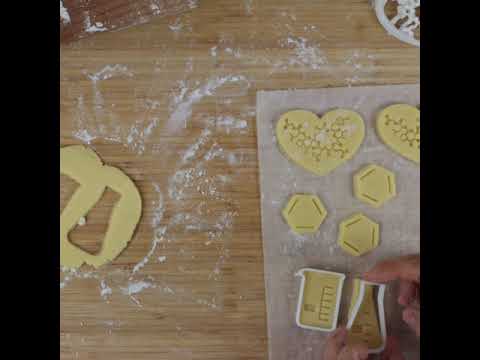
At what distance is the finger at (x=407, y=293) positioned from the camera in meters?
0.73

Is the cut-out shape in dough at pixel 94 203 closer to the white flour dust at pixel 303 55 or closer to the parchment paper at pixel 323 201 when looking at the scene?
the parchment paper at pixel 323 201

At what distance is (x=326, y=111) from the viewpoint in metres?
0.77

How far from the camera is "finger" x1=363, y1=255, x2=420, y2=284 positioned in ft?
2.28

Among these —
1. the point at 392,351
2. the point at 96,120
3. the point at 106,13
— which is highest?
the point at 106,13

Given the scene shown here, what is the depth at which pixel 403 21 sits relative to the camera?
29.7 inches

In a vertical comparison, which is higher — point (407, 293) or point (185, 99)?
point (185, 99)

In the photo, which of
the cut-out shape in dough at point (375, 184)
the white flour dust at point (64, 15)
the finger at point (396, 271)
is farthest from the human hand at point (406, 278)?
the white flour dust at point (64, 15)

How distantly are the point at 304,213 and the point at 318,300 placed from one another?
0.15 metres

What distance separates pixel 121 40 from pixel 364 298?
60 cm

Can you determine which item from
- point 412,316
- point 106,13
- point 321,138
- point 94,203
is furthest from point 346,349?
point 106,13

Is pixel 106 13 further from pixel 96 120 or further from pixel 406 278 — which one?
pixel 406 278

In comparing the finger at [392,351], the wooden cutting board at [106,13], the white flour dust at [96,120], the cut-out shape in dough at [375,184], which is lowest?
the finger at [392,351]

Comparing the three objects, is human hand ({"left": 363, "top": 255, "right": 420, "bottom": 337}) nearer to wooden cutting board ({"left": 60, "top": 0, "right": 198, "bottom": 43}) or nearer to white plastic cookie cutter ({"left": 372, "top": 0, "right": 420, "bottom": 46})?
white plastic cookie cutter ({"left": 372, "top": 0, "right": 420, "bottom": 46})

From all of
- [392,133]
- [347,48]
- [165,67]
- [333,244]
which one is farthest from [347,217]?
[165,67]
